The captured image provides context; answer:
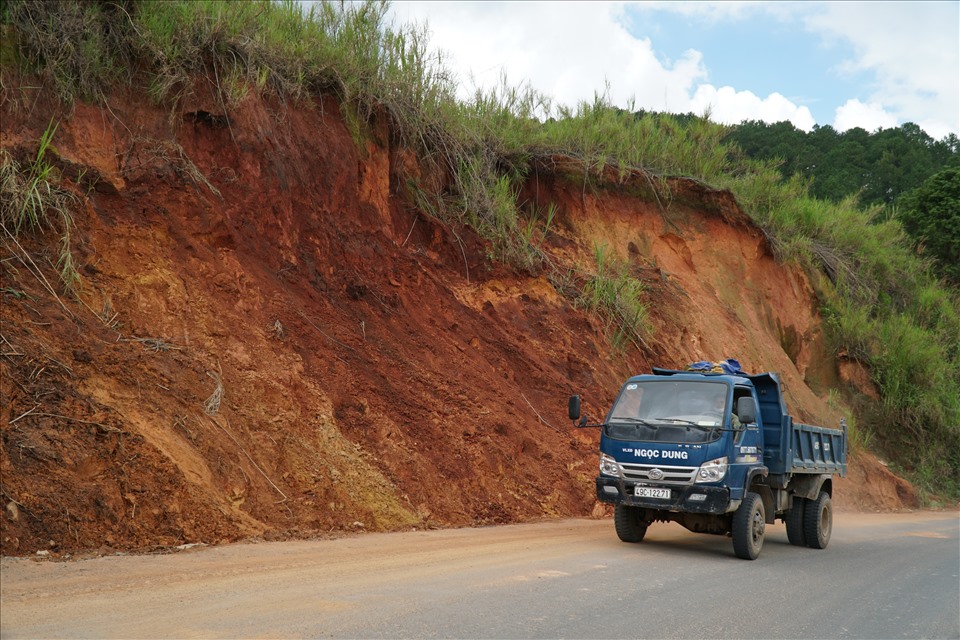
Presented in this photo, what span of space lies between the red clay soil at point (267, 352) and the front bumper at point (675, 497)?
2.40 m

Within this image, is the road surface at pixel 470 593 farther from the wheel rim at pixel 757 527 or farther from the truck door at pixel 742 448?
the truck door at pixel 742 448

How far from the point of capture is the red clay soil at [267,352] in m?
8.62

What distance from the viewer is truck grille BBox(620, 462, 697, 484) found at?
9.95 meters

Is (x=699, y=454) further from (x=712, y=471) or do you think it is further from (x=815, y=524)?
(x=815, y=524)

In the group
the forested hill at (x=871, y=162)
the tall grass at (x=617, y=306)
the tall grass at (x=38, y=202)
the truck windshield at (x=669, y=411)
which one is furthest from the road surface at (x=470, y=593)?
the forested hill at (x=871, y=162)

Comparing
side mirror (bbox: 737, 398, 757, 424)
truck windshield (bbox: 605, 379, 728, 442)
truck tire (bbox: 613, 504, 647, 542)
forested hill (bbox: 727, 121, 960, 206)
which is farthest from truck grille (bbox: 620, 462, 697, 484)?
forested hill (bbox: 727, 121, 960, 206)

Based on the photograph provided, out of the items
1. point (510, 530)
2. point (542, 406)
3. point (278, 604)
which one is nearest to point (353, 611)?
point (278, 604)

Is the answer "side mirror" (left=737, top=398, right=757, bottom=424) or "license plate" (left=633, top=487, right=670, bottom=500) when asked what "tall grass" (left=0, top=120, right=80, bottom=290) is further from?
"side mirror" (left=737, top=398, right=757, bottom=424)

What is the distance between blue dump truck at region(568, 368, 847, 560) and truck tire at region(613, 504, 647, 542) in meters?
0.01

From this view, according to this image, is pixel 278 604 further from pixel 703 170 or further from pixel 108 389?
pixel 703 170

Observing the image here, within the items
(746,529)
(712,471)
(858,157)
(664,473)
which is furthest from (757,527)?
(858,157)

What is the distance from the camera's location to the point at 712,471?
989 cm

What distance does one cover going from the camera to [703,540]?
11984mm

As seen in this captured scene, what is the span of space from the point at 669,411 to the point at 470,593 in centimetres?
439
